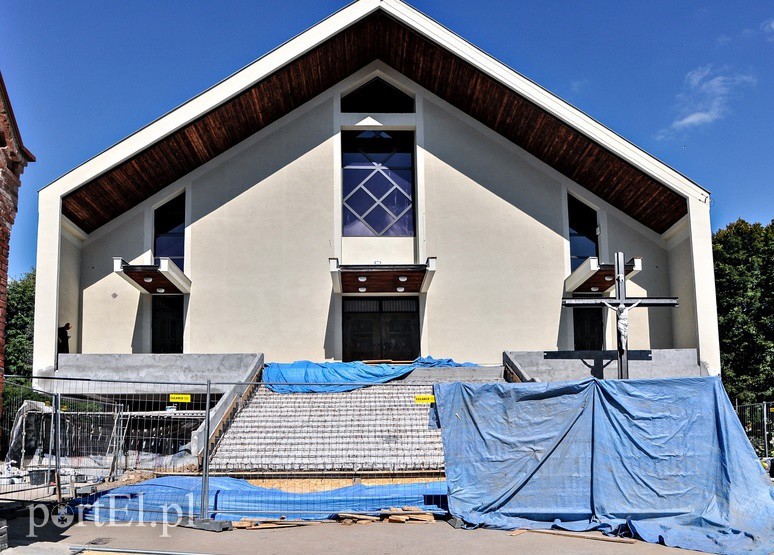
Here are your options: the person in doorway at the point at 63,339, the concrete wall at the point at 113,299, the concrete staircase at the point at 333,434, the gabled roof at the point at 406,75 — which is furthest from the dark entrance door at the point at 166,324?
the concrete staircase at the point at 333,434

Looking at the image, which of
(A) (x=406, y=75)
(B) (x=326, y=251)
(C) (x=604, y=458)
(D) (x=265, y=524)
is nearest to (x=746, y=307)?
(A) (x=406, y=75)

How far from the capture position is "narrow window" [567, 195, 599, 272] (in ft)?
77.0

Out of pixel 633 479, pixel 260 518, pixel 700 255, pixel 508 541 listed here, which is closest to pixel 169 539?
pixel 260 518

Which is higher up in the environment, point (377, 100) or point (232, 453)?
point (377, 100)

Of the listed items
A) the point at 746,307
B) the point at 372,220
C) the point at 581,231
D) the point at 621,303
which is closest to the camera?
the point at 621,303

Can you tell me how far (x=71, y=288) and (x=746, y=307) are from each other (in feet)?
82.4

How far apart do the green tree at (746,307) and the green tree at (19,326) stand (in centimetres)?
3147

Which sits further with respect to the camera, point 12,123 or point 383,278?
point 383,278

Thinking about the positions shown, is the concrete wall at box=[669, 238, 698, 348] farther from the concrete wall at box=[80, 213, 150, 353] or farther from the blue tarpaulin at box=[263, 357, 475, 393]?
the concrete wall at box=[80, 213, 150, 353]

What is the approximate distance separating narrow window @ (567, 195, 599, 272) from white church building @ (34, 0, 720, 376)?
0.06 m

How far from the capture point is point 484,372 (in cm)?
1939

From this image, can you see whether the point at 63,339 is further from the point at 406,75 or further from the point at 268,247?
the point at 406,75

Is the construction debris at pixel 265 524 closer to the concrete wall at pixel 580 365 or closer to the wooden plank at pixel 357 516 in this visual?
the wooden plank at pixel 357 516

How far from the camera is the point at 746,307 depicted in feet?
98.8
